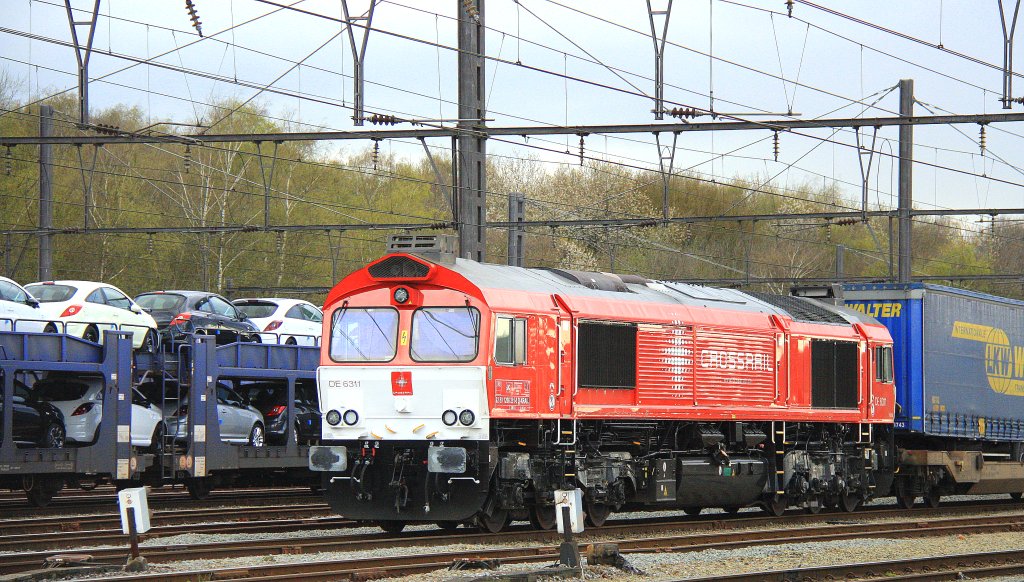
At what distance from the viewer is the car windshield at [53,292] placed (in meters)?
24.3

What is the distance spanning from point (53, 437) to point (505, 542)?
27.7 ft

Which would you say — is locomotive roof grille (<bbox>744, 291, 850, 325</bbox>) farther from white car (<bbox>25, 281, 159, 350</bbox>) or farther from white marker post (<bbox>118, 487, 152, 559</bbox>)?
white marker post (<bbox>118, 487, 152, 559</bbox>)

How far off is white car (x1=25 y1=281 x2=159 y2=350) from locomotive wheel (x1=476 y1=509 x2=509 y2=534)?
8.97m

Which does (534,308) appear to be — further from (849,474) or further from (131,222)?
(131,222)

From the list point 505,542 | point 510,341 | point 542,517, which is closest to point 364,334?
point 510,341

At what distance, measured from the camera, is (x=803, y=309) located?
2258 centimetres

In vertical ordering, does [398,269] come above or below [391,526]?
above

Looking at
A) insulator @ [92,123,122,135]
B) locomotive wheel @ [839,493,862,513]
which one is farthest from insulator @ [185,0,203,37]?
locomotive wheel @ [839,493,862,513]

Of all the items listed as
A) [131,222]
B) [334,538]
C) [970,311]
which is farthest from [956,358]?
[131,222]

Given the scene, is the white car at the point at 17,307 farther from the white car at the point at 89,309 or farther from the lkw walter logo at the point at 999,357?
the lkw walter logo at the point at 999,357

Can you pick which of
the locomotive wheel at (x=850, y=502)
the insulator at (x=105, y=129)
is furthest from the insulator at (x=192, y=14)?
the locomotive wheel at (x=850, y=502)

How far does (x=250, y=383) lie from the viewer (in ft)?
83.8

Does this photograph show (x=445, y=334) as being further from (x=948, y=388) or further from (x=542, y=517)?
(x=948, y=388)

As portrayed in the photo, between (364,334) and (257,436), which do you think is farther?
(257,436)
